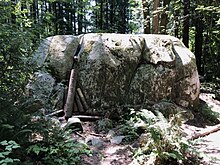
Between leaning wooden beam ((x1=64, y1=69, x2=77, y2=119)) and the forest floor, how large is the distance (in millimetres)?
507

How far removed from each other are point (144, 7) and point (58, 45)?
18.0 ft

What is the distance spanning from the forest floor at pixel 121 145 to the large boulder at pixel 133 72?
0.80 meters

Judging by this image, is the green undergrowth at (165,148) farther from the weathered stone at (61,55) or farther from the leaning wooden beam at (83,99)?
the weathered stone at (61,55)

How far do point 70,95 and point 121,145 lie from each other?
2.15 meters

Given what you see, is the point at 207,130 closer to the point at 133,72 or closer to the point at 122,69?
the point at 133,72

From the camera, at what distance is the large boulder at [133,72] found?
7012 mm

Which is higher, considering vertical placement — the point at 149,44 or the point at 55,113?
the point at 149,44

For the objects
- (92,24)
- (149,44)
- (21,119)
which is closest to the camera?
(21,119)

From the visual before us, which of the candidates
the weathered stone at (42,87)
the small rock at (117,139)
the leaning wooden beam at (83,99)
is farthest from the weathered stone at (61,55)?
the small rock at (117,139)

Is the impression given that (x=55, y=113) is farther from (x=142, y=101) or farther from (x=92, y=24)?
(x=92, y=24)

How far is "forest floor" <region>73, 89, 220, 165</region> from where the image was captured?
15.1 ft

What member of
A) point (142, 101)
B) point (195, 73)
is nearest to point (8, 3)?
point (142, 101)

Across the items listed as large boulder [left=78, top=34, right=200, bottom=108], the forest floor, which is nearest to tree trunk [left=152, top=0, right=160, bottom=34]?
large boulder [left=78, top=34, right=200, bottom=108]

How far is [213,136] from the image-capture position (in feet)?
19.6
